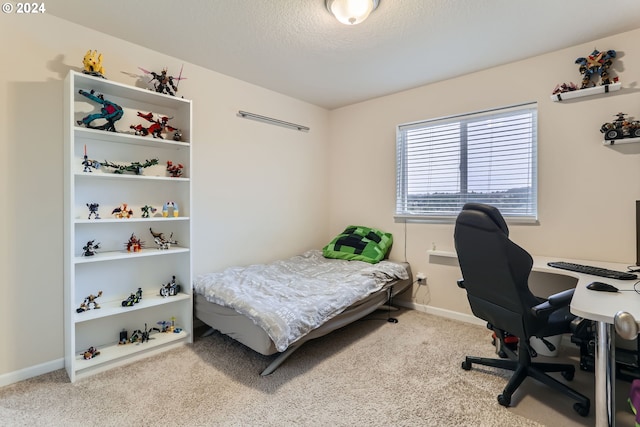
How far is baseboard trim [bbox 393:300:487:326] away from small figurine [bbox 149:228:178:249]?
247 centimetres

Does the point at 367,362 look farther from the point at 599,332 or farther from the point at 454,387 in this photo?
the point at 599,332

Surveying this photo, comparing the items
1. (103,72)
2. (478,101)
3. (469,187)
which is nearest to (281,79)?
(103,72)

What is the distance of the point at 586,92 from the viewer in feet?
7.57

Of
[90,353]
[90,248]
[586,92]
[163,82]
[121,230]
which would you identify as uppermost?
[163,82]

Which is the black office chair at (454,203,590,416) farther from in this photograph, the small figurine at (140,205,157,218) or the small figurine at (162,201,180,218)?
the small figurine at (140,205,157,218)

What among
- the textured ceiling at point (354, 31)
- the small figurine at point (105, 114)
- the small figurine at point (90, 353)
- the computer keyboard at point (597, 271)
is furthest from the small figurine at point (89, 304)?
the computer keyboard at point (597, 271)

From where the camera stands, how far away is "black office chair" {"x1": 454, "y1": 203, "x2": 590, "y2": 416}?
164 centimetres

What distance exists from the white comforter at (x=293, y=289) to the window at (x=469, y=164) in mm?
837

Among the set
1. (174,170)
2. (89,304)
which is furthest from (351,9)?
(89,304)

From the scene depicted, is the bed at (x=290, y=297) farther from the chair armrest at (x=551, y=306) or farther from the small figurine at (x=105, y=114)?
the small figurine at (x=105, y=114)

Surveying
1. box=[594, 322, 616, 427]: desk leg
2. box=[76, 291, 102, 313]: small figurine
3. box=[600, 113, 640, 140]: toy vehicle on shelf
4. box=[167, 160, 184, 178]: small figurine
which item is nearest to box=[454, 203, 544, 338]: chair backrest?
box=[594, 322, 616, 427]: desk leg

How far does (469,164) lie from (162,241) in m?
2.95

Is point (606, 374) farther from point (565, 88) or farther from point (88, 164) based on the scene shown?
point (88, 164)

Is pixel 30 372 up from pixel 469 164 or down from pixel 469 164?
down
